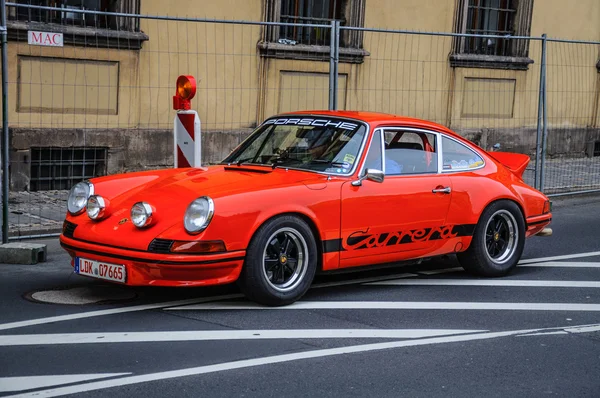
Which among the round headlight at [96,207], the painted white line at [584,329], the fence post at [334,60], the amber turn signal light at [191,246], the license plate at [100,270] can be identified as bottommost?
the painted white line at [584,329]

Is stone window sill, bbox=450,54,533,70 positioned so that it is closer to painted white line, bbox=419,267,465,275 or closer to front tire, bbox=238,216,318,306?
painted white line, bbox=419,267,465,275

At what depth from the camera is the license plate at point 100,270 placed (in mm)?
6914

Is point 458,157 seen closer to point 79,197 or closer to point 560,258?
point 560,258

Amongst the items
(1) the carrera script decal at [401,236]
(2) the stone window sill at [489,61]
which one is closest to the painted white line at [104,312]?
(1) the carrera script decal at [401,236]

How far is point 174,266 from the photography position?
22.2 feet

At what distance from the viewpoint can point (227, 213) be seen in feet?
22.6

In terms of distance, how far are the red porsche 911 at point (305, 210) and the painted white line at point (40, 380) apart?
1.46 m

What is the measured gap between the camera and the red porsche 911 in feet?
22.6

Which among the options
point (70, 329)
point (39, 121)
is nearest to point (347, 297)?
point (70, 329)

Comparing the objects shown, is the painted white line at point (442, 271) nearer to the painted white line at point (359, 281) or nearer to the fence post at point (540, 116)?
the painted white line at point (359, 281)

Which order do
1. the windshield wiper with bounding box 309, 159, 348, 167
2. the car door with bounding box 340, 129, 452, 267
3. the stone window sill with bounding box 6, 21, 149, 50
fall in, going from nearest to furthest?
the car door with bounding box 340, 129, 452, 267 → the windshield wiper with bounding box 309, 159, 348, 167 → the stone window sill with bounding box 6, 21, 149, 50

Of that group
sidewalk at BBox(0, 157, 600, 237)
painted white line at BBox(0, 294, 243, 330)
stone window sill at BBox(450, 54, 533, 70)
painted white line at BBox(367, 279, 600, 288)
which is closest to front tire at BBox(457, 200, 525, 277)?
painted white line at BBox(367, 279, 600, 288)

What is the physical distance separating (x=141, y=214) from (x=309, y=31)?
9716 mm

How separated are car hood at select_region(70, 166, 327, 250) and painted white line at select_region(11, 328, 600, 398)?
1348 mm
